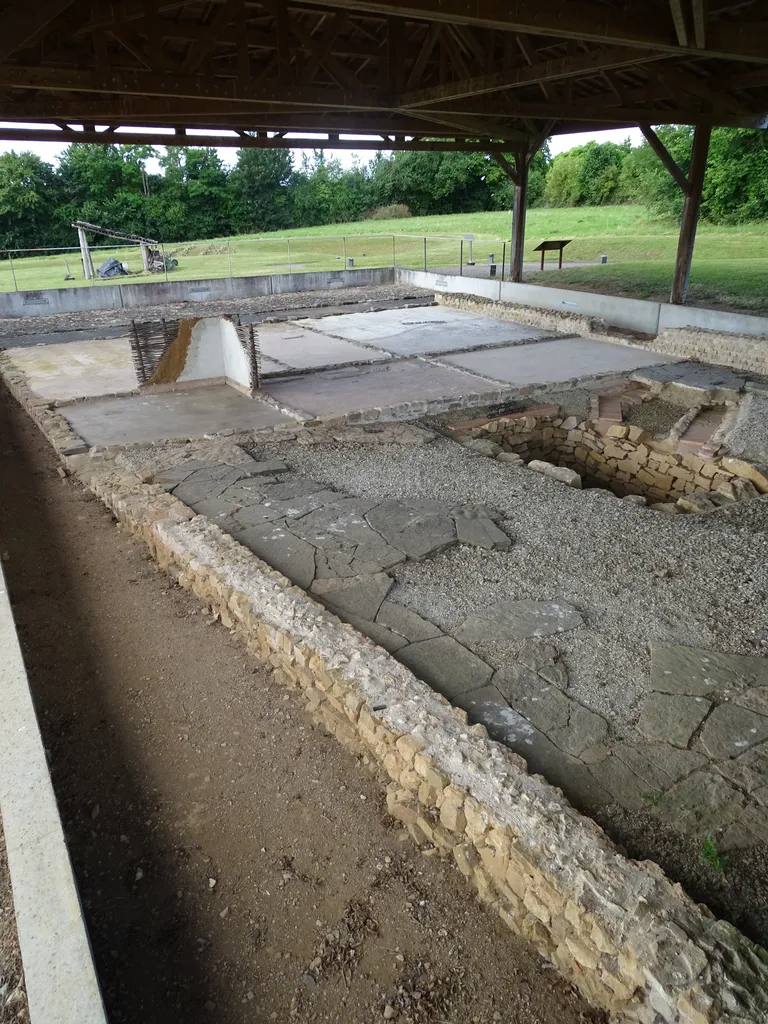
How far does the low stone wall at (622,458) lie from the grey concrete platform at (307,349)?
10.9 feet

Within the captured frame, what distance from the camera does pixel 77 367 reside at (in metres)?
10.9

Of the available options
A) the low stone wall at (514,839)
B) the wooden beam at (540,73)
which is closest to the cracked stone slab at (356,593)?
the low stone wall at (514,839)

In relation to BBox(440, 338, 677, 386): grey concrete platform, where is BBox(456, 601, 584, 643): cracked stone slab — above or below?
A: below

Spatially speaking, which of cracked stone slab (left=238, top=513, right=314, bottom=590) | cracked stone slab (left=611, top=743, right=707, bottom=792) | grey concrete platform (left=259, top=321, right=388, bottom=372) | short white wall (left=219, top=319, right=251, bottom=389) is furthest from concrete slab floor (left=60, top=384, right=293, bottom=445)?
cracked stone slab (left=611, top=743, right=707, bottom=792)

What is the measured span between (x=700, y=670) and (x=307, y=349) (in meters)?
9.55

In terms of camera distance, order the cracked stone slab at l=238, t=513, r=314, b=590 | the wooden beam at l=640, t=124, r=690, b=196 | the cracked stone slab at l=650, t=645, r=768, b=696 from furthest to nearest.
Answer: the wooden beam at l=640, t=124, r=690, b=196, the cracked stone slab at l=238, t=513, r=314, b=590, the cracked stone slab at l=650, t=645, r=768, b=696

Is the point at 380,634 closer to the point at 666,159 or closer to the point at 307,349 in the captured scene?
the point at 307,349

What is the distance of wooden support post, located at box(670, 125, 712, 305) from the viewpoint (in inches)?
466

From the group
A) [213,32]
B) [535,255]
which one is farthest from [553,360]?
[535,255]

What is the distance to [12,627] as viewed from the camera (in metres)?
4.02

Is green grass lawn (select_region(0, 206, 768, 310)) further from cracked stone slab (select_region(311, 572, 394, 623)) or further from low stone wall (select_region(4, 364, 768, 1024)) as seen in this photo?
low stone wall (select_region(4, 364, 768, 1024))

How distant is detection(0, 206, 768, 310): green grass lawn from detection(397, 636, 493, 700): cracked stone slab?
11.1 metres

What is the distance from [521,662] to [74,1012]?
2.31 meters

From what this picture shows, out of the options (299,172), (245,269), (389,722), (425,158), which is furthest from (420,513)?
(299,172)
